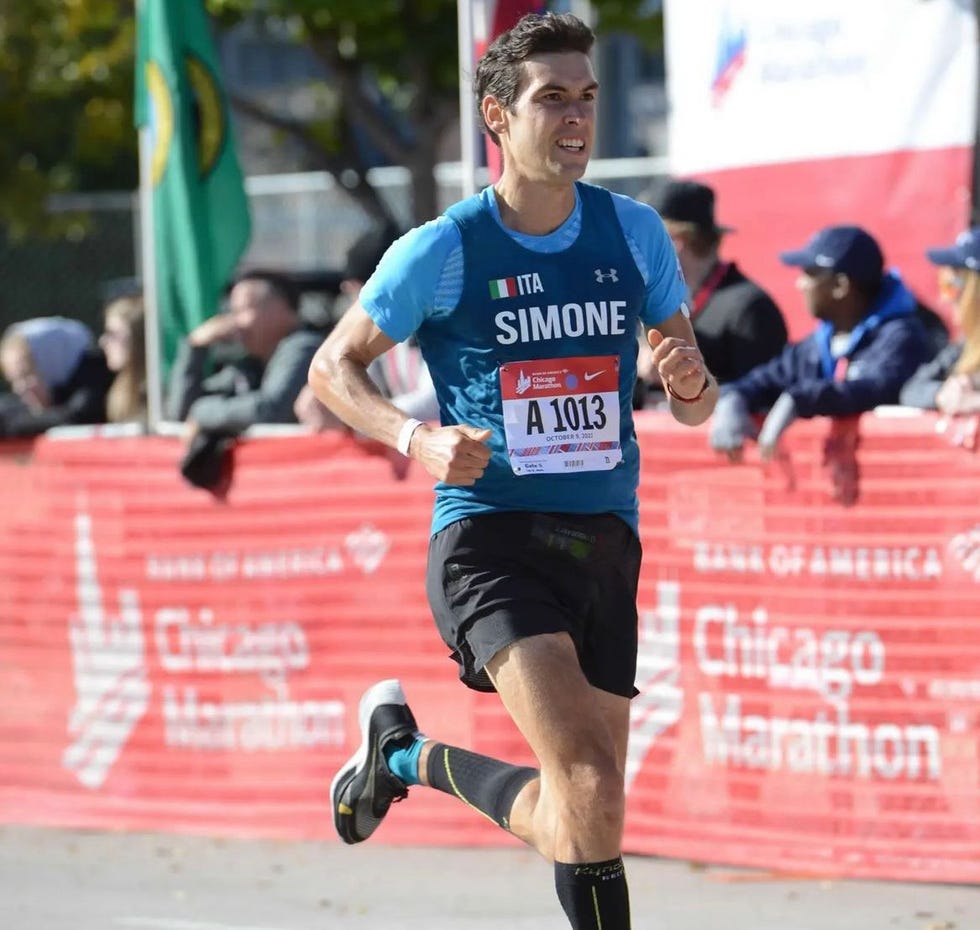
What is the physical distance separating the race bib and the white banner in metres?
3.97

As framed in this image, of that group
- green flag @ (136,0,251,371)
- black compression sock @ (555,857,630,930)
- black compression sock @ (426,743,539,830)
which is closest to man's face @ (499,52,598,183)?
black compression sock @ (426,743,539,830)

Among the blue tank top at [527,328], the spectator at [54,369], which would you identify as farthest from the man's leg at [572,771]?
the spectator at [54,369]

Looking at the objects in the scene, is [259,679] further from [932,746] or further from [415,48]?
[415,48]

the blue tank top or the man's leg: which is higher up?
the blue tank top

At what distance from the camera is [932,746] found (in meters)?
7.00

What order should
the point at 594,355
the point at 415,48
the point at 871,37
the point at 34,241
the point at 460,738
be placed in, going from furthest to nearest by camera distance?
1. the point at 34,241
2. the point at 415,48
3. the point at 871,37
4. the point at 460,738
5. the point at 594,355

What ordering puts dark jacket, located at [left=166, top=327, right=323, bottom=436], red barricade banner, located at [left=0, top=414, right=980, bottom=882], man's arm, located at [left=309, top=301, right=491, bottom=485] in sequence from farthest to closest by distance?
dark jacket, located at [left=166, top=327, right=323, bottom=436] < red barricade banner, located at [left=0, top=414, right=980, bottom=882] < man's arm, located at [left=309, top=301, right=491, bottom=485]

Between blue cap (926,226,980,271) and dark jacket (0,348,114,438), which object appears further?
dark jacket (0,348,114,438)

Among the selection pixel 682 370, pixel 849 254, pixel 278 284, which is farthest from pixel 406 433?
pixel 278 284

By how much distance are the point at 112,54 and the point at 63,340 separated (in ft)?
28.7

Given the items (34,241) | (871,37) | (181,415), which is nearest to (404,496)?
(181,415)

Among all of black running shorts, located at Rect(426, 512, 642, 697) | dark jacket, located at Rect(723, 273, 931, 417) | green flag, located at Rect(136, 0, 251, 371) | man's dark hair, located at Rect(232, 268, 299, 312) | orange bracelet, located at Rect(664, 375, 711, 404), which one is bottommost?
black running shorts, located at Rect(426, 512, 642, 697)

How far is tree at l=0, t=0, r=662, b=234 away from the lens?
57.5ft

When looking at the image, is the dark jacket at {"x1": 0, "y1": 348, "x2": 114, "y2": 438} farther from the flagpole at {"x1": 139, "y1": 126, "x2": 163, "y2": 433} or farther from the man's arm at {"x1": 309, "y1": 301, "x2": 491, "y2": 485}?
the man's arm at {"x1": 309, "y1": 301, "x2": 491, "y2": 485}
